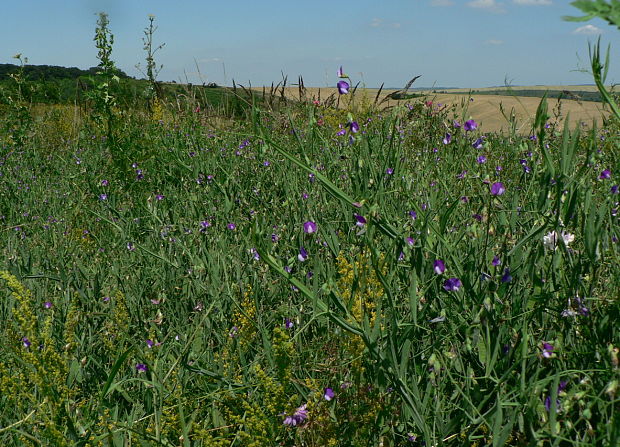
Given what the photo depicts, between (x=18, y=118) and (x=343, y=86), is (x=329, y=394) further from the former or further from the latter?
(x=18, y=118)

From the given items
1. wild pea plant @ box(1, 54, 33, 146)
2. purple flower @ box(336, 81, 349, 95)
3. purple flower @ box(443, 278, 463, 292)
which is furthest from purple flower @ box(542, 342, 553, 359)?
wild pea plant @ box(1, 54, 33, 146)

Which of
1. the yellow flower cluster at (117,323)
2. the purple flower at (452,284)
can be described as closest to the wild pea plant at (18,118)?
the yellow flower cluster at (117,323)

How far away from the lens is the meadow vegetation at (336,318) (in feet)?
4.15

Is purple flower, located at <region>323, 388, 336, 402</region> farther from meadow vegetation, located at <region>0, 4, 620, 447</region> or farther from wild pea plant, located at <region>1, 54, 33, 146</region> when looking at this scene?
wild pea plant, located at <region>1, 54, 33, 146</region>

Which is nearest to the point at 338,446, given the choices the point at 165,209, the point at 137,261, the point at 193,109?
the point at 137,261

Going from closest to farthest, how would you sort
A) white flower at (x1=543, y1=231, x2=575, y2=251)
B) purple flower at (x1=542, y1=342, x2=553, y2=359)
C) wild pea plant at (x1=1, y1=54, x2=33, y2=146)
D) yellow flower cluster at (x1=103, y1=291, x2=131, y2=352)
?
purple flower at (x1=542, y1=342, x2=553, y2=359) < white flower at (x1=543, y1=231, x2=575, y2=251) < yellow flower cluster at (x1=103, y1=291, x2=131, y2=352) < wild pea plant at (x1=1, y1=54, x2=33, y2=146)

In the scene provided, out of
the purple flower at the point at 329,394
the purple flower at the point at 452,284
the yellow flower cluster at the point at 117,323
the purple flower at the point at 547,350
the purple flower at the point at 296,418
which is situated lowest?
the purple flower at the point at 296,418

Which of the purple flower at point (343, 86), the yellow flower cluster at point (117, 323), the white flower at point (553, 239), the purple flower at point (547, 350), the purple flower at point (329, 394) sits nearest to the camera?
the purple flower at point (547, 350)

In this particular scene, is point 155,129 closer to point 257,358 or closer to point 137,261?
point 137,261

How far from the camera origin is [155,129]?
558cm

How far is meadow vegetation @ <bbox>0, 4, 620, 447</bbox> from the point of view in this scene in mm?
1264

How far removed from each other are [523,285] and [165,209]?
2.34 meters

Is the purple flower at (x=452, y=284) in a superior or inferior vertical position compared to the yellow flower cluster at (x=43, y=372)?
superior

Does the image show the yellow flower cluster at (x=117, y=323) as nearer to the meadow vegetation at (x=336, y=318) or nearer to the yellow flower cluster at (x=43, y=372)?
the meadow vegetation at (x=336, y=318)
